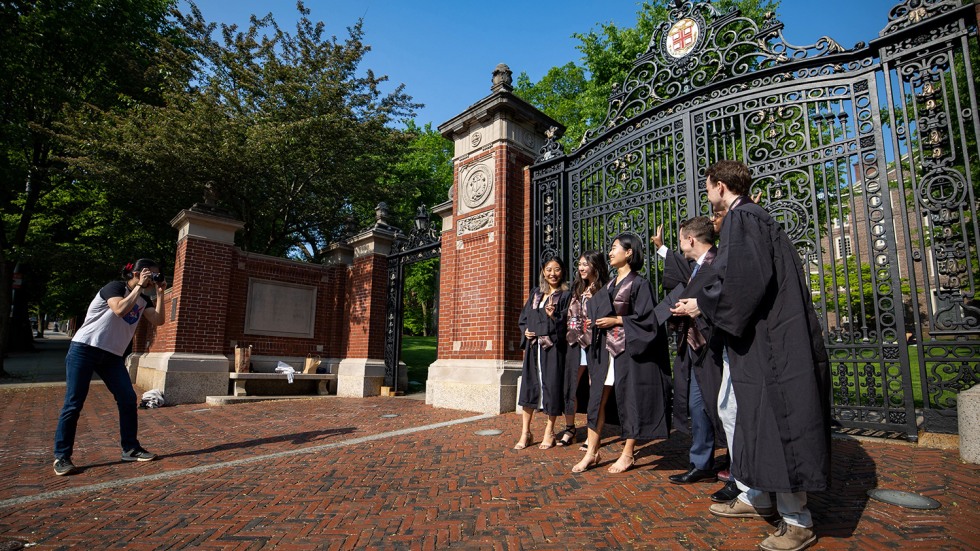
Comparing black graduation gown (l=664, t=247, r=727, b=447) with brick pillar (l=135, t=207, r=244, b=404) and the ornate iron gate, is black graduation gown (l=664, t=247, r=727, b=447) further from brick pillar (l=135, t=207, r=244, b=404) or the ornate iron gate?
brick pillar (l=135, t=207, r=244, b=404)

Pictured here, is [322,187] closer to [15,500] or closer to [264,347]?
[264,347]

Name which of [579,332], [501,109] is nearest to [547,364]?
[579,332]

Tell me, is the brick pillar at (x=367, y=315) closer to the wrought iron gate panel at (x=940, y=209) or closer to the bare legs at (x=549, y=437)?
the bare legs at (x=549, y=437)

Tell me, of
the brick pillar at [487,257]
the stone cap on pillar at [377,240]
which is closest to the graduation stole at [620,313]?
the brick pillar at [487,257]

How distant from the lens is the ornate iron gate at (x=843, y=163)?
173 inches

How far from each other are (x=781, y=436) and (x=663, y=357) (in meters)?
1.57

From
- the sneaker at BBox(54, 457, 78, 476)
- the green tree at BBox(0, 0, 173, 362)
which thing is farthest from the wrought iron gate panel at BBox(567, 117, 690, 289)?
the green tree at BBox(0, 0, 173, 362)

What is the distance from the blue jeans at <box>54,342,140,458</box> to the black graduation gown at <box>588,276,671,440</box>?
4.34m

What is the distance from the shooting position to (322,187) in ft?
47.2

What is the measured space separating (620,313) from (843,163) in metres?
3.41

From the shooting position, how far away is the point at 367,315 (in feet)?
35.7

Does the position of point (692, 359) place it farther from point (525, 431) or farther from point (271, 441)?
point (271, 441)

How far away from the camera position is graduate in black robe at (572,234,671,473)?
374 cm

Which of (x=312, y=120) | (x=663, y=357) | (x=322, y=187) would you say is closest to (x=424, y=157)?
(x=322, y=187)
